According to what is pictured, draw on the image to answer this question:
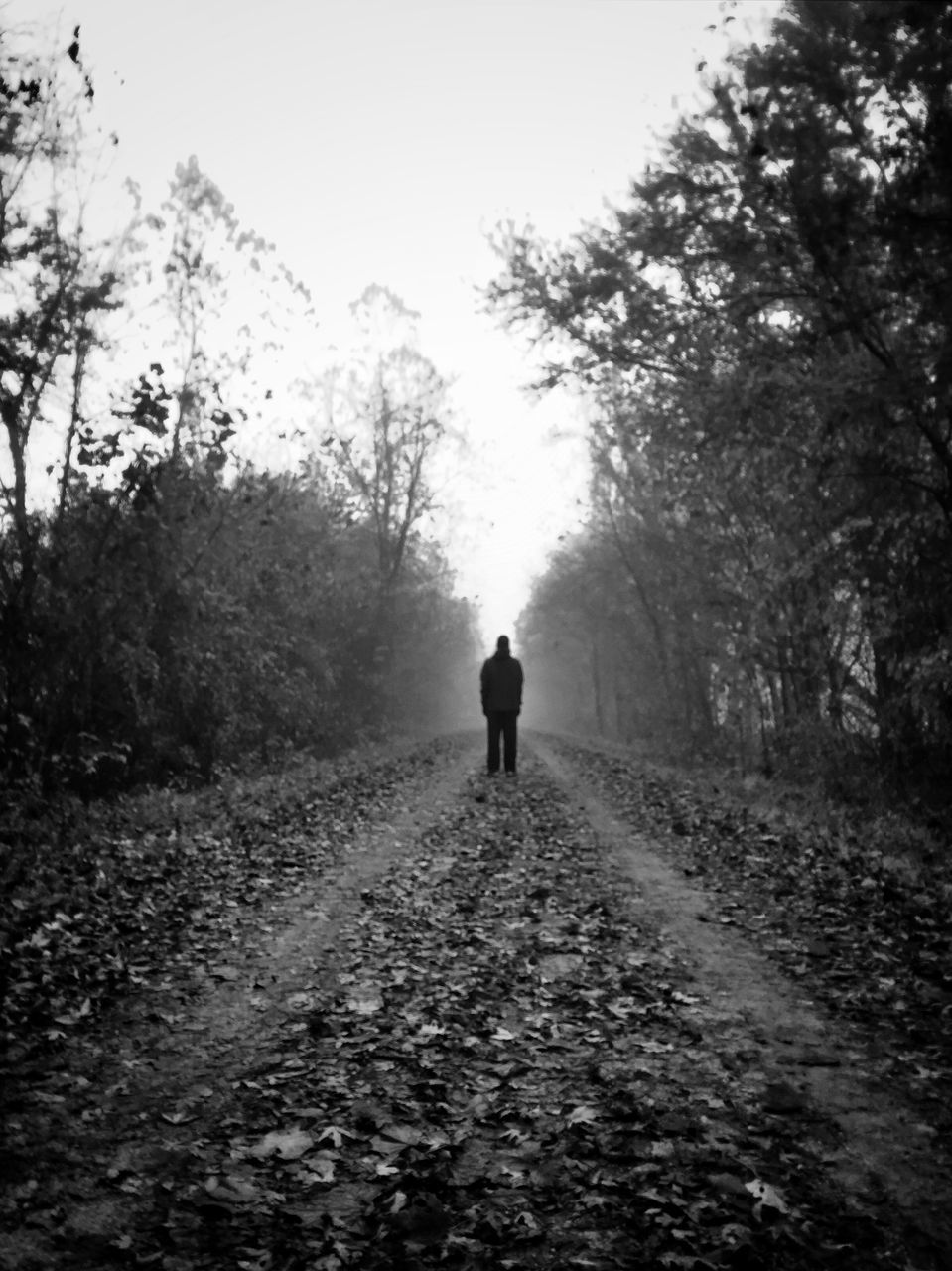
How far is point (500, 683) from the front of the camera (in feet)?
59.8

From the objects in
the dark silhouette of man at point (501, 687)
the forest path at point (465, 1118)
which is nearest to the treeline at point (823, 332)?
the dark silhouette of man at point (501, 687)

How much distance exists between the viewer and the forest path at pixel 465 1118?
124 inches

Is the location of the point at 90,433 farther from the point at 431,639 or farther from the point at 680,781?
the point at 431,639

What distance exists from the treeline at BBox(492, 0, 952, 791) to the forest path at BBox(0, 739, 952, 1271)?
6.28 metres

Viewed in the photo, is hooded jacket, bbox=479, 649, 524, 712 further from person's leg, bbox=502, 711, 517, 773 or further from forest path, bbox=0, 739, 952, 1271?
forest path, bbox=0, 739, 952, 1271

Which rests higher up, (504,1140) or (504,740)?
(504,740)

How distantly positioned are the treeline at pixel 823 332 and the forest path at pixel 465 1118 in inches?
247

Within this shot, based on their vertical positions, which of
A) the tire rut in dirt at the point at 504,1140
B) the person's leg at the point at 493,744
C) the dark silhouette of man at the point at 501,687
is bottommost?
the tire rut in dirt at the point at 504,1140

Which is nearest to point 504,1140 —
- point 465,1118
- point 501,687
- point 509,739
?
point 465,1118

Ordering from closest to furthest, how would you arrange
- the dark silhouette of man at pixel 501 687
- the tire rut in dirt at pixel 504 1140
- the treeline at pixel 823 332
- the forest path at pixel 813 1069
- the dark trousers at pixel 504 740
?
the tire rut in dirt at pixel 504 1140, the forest path at pixel 813 1069, the treeline at pixel 823 332, the dark silhouette of man at pixel 501 687, the dark trousers at pixel 504 740

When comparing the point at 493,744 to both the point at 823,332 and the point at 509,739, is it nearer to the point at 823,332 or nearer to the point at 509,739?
the point at 509,739

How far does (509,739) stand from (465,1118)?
14.8 meters

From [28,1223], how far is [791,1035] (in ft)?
12.4

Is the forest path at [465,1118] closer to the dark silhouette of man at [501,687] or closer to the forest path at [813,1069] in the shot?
the forest path at [813,1069]
